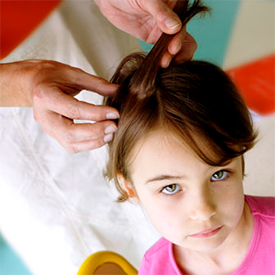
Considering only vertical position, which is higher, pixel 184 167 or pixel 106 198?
pixel 184 167

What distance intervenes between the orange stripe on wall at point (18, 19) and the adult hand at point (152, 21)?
0.54ft

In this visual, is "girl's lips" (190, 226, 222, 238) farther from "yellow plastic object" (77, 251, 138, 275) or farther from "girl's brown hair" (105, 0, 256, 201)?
"yellow plastic object" (77, 251, 138, 275)

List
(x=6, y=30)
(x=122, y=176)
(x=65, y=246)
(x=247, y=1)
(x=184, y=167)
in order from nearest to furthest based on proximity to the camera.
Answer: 1. (x=184, y=167)
2. (x=122, y=176)
3. (x=6, y=30)
4. (x=65, y=246)
5. (x=247, y=1)

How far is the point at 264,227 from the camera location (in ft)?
2.86

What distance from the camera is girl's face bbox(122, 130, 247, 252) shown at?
72 centimetres

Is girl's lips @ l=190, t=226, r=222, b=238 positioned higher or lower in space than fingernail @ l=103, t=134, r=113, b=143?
lower

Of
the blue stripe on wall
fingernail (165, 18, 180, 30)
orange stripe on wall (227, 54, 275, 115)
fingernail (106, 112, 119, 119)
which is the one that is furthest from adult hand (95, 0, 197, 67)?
orange stripe on wall (227, 54, 275, 115)

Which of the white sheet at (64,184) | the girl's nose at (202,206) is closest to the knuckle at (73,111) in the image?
the girl's nose at (202,206)

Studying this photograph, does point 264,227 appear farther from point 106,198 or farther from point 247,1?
point 247,1

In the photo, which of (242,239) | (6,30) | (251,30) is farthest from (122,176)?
(251,30)

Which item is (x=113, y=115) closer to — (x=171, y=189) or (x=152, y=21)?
(x=171, y=189)

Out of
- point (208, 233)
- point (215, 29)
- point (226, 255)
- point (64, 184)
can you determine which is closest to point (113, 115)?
point (208, 233)

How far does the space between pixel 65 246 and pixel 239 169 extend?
65cm

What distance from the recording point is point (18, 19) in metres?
1.14
